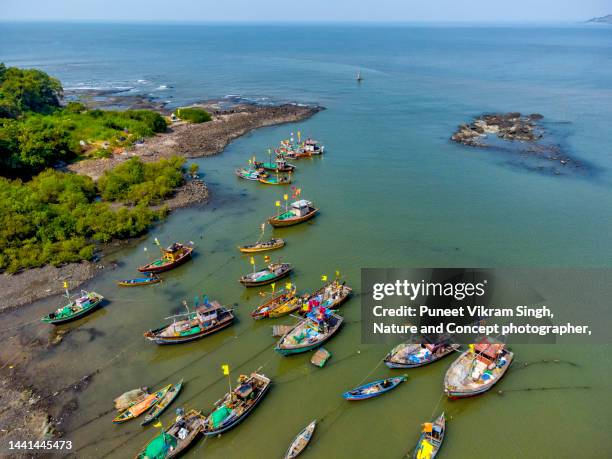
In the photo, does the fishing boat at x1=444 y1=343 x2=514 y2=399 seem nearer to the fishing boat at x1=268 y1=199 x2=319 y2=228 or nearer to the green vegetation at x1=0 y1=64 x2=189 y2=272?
the fishing boat at x1=268 y1=199 x2=319 y2=228

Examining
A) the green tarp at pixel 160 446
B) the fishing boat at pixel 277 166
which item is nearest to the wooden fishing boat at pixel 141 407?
the green tarp at pixel 160 446

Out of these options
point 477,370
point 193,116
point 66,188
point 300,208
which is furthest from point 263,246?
point 193,116

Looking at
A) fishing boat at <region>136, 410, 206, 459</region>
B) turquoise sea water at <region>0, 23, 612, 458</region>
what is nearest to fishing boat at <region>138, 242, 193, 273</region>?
turquoise sea water at <region>0, 23, 612, 458</region>

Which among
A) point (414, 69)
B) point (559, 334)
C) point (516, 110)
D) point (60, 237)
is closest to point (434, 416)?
point (559, 334)

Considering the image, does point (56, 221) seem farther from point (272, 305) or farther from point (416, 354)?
point (416, 354)

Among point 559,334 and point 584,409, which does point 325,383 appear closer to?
point 584,409

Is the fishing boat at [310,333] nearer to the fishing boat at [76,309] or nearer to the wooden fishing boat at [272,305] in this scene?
the wooden fishing boat at [272,305]

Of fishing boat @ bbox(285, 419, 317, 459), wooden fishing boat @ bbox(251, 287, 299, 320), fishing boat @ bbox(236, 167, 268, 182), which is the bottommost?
fishing boat @ bbox(285, 419, 317, 459)
